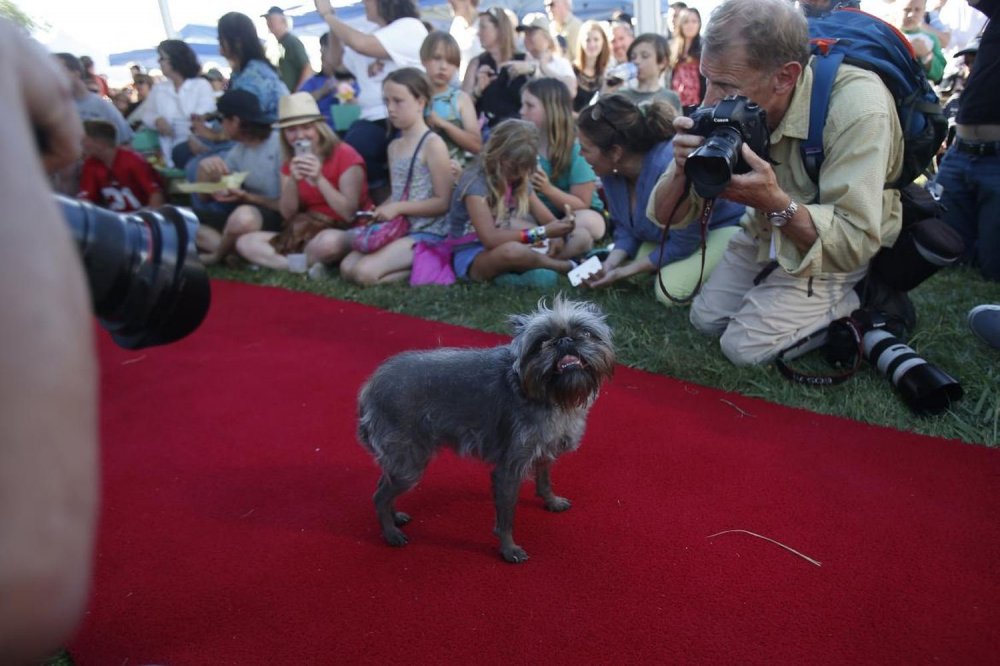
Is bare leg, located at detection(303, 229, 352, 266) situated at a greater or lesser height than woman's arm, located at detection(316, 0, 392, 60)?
lesser

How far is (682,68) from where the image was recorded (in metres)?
7.46

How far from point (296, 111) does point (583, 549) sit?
182 inches

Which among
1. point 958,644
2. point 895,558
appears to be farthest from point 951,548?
point 958,644

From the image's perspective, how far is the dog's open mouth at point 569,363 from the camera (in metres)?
1.95

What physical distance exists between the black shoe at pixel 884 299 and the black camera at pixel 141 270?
341cm

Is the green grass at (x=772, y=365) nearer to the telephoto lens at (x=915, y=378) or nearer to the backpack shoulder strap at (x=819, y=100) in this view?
the telephoto lens at (x=915, y=378)

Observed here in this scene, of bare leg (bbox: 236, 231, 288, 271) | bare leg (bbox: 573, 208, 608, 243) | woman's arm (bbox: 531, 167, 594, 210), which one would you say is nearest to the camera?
woman's arm (bbox: 531, 167, 594, 210)

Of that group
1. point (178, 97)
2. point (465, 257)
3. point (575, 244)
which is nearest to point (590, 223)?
point (575, 244)

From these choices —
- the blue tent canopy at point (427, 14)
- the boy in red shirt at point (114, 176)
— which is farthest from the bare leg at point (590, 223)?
the blue tent canopy at point (427, 14)

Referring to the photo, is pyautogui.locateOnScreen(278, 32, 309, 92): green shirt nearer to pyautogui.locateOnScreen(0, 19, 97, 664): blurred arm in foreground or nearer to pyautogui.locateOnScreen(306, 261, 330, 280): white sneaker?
pyautogui.locateOnScreen(306, 261, 330, 280): white sneaker

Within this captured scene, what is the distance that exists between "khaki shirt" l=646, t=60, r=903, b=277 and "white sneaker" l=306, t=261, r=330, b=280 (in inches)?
154

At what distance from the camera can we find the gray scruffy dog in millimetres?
2016

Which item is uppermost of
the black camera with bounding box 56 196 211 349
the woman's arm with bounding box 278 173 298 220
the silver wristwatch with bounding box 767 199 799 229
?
the black camera with bounding box 56 196 211 349

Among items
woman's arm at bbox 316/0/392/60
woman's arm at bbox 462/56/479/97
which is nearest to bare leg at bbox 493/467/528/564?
woman's arm at bbox 316/0/392/60
